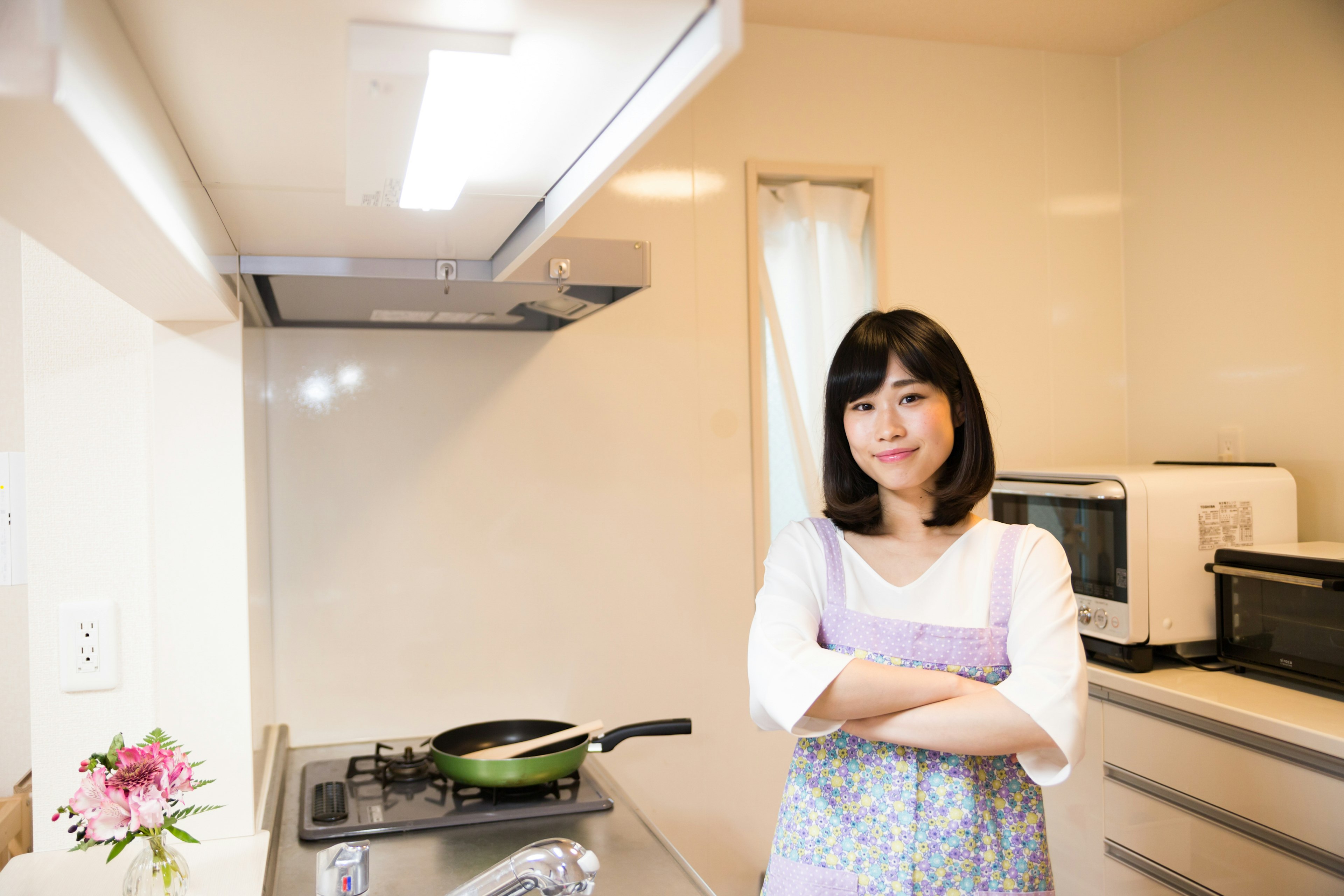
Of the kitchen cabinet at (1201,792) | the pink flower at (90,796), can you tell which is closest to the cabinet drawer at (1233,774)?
the kitchen cabinet at (1201,792)

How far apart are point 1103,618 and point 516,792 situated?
56.2 inches

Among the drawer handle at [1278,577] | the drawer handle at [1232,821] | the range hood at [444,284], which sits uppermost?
the range hood at [444,284]

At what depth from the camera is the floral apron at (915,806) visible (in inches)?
53.3

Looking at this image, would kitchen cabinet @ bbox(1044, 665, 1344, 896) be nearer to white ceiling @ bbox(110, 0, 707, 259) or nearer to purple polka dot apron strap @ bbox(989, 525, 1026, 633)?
purple polka dot apron strap @ bbox(989, 525, 1026, 633)

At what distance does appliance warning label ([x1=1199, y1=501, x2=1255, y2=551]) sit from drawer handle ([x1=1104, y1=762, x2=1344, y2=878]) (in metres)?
0.56

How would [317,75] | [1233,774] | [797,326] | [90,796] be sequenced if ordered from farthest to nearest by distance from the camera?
[797,326] → [1233,774] → [90,796] → [317,75]

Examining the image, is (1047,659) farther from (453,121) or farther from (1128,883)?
(1128,883)

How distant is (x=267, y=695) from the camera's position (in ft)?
6.36

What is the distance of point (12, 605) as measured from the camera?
8.08 feet

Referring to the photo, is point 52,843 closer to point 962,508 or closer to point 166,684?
point 166,684

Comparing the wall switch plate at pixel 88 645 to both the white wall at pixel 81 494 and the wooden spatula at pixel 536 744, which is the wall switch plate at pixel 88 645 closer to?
the white wall at pixel 81 494

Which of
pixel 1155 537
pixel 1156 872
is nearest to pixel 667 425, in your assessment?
pixel 1155 537

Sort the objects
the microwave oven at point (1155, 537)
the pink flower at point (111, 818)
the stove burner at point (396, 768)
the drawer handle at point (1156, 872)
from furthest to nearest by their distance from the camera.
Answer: the microwave oven at point (1155, 537), the drawer handle at point (1156, 872), the stove burner at point (396, 768), the pink flower at point (111, 818)

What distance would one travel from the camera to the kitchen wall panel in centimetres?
236
